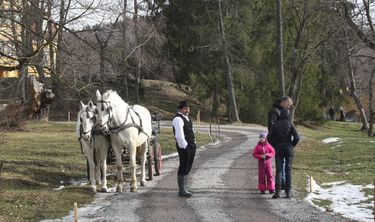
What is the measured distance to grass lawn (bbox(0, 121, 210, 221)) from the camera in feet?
35.0

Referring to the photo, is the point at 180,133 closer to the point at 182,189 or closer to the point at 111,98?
the point at 182,189

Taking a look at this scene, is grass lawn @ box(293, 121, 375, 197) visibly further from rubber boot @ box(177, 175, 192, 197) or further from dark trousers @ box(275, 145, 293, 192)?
rubber boot @ box(177, 175, 192, 197)

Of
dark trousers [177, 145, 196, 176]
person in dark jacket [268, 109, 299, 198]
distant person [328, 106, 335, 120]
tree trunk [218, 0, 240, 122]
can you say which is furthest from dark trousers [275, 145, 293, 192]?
distant person [328, 106, 335, 120]

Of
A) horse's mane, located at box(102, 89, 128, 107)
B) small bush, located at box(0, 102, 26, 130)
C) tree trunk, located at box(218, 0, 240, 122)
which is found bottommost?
small bush, located at box(0, 102, 26, 130)

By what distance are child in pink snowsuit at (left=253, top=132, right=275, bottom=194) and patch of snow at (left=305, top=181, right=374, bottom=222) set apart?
87cm

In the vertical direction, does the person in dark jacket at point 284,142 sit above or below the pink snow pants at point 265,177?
above

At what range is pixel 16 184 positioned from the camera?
44.2 ft

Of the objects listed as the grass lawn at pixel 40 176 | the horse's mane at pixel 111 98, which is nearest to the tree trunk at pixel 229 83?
the grass lawn at pixel 40 176

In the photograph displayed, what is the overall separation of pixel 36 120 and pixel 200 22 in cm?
1957

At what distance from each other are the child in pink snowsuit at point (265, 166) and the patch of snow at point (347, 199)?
0.87 meters

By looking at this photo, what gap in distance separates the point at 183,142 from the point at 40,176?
5.09 metres

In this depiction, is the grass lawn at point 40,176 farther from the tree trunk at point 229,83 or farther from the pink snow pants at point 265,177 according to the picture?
the tree trunk at point 229,83

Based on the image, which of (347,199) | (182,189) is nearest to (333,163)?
(347,199)

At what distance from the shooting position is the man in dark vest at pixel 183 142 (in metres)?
11.8
